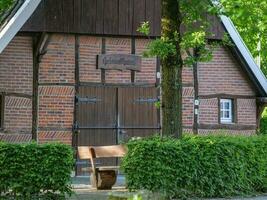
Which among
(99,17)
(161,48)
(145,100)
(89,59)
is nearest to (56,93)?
(89,59)

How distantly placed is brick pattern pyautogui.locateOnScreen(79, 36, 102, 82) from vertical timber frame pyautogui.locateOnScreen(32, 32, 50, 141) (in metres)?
1.06

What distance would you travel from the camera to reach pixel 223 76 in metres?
19.3

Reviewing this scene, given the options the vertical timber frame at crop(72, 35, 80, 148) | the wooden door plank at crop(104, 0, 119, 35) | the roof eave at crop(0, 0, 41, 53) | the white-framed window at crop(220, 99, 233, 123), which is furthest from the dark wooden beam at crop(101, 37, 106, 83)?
the white-framed window at crop(220, 99, 233, 123)

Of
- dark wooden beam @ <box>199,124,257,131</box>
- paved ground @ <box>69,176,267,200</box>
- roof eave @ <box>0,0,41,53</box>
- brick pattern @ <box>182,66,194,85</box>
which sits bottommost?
paved ground @ <box>69,176,267,200</box>

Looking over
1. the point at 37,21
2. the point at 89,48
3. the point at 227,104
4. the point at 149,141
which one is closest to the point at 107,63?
the point at 89,48

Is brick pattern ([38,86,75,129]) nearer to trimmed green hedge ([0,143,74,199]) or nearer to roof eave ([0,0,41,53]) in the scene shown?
roof eave ([0,0,41,53])

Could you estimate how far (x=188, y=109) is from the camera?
18.6 metres

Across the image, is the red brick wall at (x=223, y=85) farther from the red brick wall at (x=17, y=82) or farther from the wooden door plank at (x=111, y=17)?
the red brick wall at (x=17, y=82)

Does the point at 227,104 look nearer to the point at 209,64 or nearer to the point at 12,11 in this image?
the point at 209,64

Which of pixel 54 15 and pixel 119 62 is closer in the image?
pixel 54 15

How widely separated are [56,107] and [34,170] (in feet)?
18.3

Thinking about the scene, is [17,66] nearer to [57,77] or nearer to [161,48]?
[57,77]

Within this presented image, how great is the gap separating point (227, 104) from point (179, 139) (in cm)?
692

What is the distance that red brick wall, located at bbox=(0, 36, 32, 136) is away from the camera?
1653 cm
